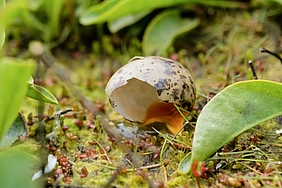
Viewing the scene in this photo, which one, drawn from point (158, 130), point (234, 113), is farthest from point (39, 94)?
point (234, 113)

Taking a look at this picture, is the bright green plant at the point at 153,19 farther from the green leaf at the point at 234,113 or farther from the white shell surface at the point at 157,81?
the green leaf at the point at 234,113

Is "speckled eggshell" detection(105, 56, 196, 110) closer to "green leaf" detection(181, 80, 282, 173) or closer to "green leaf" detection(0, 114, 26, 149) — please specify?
"green leaf" detection(181, 80, 282, 173)

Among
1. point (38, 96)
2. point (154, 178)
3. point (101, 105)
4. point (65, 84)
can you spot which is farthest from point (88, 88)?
point (154, 178)

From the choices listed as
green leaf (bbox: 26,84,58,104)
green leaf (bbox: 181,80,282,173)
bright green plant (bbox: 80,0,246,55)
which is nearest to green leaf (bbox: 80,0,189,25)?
bright green plant (bbox: 80,0,246,55)

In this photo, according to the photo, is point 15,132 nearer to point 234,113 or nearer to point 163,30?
point 234,113

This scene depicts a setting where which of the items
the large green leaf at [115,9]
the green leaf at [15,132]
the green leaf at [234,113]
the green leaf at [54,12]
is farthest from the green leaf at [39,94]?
the green leaf at [54,12]

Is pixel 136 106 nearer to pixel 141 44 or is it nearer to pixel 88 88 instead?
pixel 88 88
